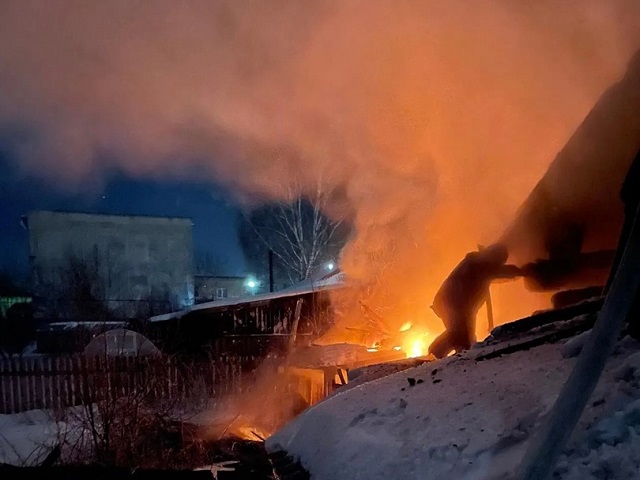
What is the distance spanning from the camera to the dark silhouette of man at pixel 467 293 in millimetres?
10836

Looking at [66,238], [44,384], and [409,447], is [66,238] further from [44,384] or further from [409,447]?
[409,447]

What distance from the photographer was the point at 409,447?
14.0ft

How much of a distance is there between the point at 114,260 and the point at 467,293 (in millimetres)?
29025

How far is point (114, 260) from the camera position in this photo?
35562 millimetres

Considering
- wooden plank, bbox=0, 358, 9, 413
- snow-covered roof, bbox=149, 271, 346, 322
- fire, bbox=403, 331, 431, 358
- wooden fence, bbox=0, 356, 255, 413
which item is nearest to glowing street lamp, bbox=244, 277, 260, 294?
snow-covered roof, bbox=149, 271, 346, 322

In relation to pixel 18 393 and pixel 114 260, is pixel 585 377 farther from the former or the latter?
pixel 114 260

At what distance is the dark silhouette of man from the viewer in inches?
427

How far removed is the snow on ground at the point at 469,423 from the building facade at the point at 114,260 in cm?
2769

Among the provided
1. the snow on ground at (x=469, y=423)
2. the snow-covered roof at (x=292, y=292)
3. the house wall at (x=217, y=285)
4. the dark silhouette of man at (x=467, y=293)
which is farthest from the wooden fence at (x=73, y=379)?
the house wall at (x=217, y=285)

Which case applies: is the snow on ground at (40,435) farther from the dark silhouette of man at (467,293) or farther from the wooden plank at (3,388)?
the dark silhouette of man at (467,293)

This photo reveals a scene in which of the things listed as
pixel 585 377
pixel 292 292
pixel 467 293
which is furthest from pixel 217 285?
pixel 585 377

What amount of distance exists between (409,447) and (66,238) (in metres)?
34.0

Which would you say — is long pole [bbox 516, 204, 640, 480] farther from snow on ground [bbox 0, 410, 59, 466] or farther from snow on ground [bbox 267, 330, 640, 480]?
snow on ground [bbox 0, 410, 59, 466]

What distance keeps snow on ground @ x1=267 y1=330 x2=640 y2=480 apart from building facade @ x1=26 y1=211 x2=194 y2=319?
27686 mm
